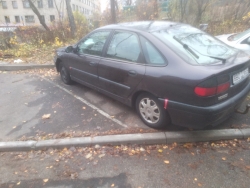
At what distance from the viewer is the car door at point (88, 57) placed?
419 centimetres

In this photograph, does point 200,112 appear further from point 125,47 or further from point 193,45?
point 125,47

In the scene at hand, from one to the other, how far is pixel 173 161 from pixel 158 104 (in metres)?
0.88

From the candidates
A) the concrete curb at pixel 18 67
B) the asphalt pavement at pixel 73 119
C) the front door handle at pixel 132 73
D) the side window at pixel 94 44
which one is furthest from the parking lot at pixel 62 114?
the concrete curb at pixel 18 67

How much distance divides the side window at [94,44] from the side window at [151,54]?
44.1 inches

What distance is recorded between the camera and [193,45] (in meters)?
3.23

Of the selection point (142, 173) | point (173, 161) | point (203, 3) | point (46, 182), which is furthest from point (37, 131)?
point (203, 3)

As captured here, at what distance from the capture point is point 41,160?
9.95 feet

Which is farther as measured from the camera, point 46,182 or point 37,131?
point 37,131

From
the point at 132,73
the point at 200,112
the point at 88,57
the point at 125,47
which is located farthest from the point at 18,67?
the point at 200,112

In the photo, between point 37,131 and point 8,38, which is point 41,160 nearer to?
point 37,131

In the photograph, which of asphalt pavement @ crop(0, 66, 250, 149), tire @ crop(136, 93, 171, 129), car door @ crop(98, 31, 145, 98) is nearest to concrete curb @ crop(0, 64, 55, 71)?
asphalt pavement @ crop(0, 66, 250, 149)

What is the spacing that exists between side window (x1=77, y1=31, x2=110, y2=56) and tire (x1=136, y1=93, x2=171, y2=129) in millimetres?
1403

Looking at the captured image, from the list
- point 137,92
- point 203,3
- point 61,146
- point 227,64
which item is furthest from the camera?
point 203,3

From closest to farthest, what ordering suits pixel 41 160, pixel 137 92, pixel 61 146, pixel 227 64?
1. pixel 227 64
2. pixel 41 160
3. pixel 61 146
4. pixel 137 92
